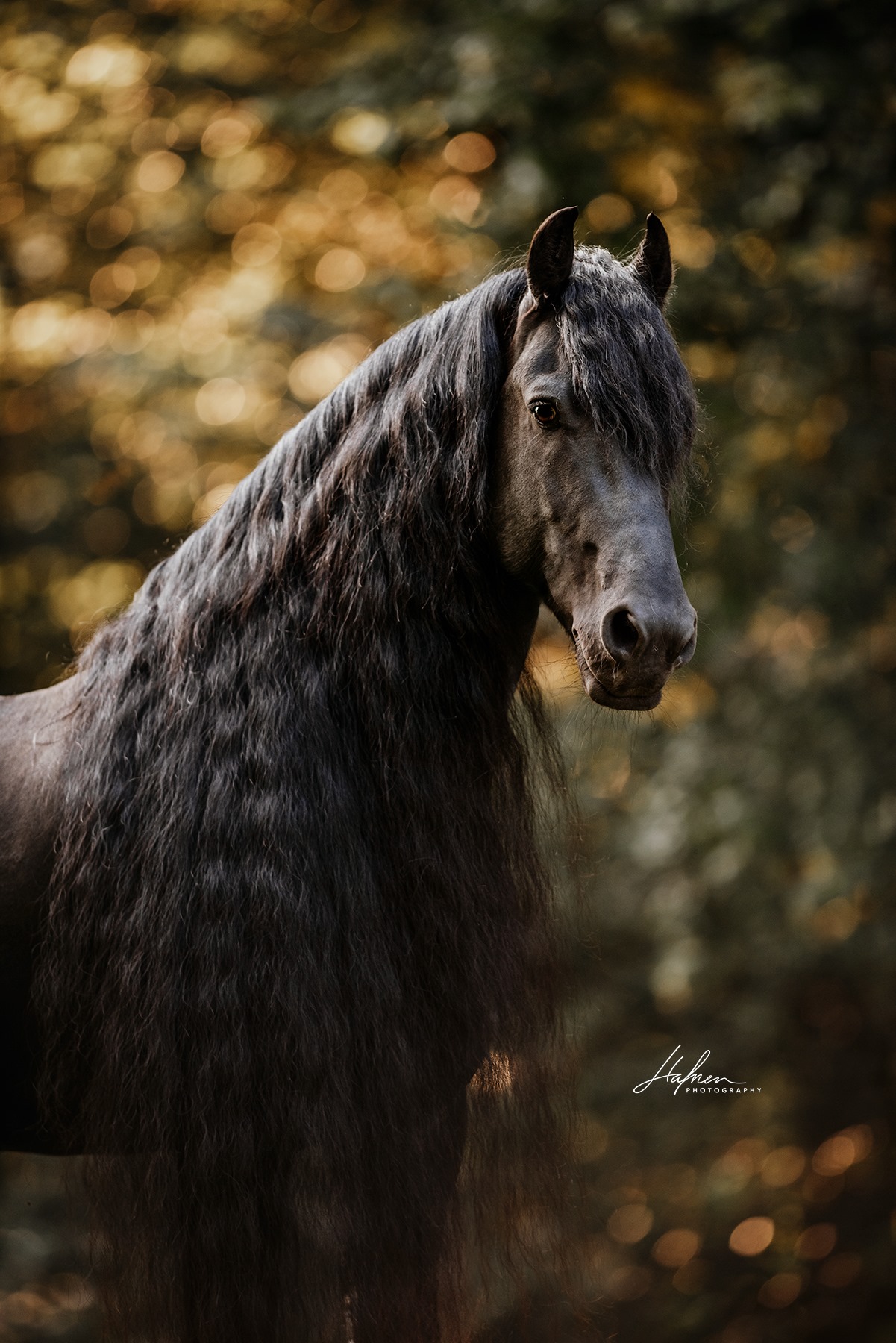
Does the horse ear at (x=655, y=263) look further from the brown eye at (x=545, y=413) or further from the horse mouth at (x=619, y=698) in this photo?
the horse mouth at (x=619, y=698)

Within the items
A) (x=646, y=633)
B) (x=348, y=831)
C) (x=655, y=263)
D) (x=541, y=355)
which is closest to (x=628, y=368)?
(x=541, y=355)

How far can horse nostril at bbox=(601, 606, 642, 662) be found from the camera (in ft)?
4.77

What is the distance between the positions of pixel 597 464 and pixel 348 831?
67 centimetres

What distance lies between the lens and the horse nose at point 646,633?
4.69 feet

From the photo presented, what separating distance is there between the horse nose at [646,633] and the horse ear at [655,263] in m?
0.62

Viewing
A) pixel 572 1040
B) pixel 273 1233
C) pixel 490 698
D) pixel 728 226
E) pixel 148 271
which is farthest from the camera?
pixel 148 271

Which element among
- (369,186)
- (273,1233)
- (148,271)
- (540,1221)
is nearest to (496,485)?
(273,1233)

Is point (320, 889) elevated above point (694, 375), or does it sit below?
above

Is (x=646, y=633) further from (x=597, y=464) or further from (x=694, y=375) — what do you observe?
(x=694, y=375)

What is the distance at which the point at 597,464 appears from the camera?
5.13 ft

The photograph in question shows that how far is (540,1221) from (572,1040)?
1.05ft

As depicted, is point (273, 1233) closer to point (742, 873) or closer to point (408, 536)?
point (408, 536)

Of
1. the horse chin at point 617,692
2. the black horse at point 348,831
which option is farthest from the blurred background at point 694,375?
the horse chin at point 617,692

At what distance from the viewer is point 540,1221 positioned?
1940mm
